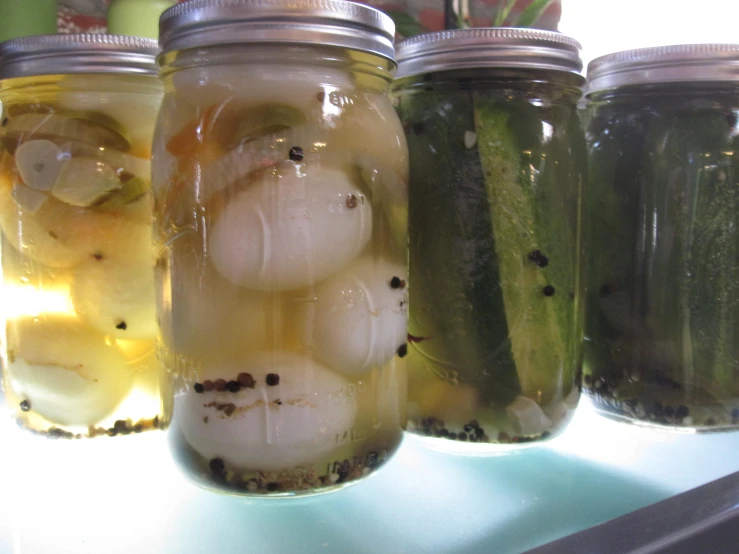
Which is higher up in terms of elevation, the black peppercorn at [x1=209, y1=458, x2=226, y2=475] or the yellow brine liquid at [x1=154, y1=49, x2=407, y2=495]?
the yellow brine liquid at [x1=154, y1=49, x2=407, y2=495]

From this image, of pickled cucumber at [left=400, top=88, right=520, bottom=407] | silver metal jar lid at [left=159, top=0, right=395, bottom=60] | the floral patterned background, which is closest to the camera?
silver metal jar lid at [left=159, top=0, right=395, bottom=60]

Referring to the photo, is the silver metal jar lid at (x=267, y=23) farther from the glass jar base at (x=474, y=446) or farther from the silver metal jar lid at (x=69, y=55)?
the glass jar base at (x=474, y=446)

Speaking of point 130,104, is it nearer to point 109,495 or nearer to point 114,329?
Answer: point 114,329

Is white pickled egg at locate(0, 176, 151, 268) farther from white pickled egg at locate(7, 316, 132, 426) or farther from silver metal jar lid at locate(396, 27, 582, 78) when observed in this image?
silver metal jar lid at locate(396, 27, 582, 78)

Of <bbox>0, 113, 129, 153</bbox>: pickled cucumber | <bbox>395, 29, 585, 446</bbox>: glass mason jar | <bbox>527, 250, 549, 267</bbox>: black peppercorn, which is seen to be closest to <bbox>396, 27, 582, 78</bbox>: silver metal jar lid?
<bbox>395, 29, 585, 446</bbox>: glass mason jar

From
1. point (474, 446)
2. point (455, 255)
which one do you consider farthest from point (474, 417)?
point (455, 255)

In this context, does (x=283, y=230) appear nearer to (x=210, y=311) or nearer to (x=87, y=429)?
(x=210, y=311)

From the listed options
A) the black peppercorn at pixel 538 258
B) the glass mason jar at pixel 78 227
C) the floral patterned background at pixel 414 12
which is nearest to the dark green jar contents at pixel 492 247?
the black peppercorn at pixel 538 258
